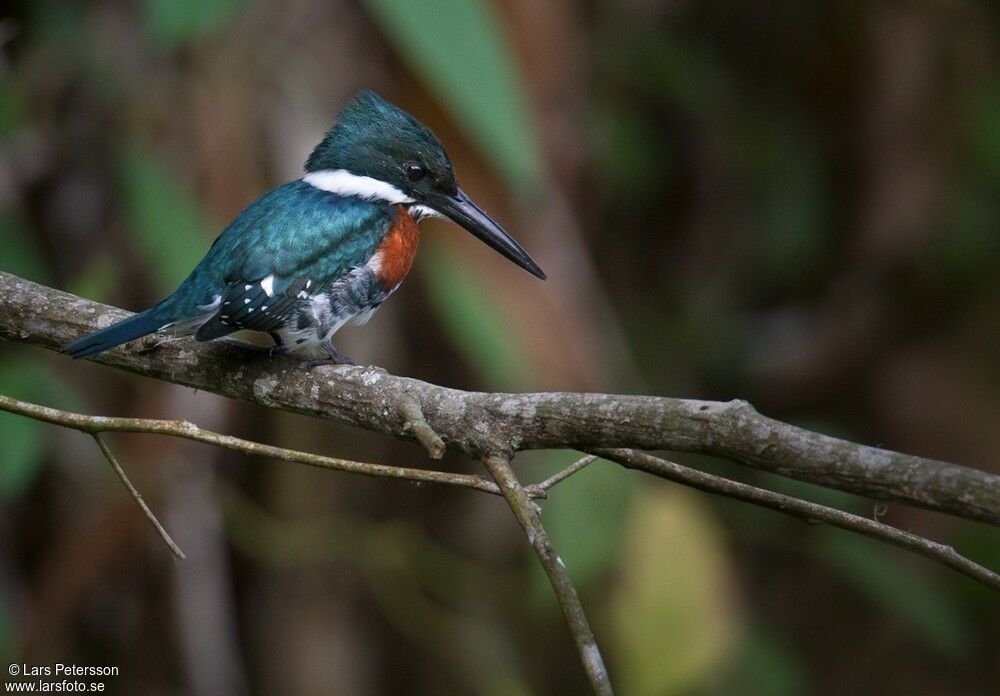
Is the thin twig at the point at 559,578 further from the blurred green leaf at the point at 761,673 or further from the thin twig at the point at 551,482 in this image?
the blurred green leaf at the point at 761,673

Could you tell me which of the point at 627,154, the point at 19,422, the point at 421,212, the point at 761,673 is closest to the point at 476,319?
the point at 421,212

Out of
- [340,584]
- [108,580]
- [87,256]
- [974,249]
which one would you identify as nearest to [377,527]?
[340,584]

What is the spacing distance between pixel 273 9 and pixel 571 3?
0.91 metres

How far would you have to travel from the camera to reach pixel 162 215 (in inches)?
116

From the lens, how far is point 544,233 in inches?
130

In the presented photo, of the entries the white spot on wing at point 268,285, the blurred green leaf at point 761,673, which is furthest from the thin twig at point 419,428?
the blurred green leaf at point 761,673

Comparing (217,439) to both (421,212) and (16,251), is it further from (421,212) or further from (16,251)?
(16,251)

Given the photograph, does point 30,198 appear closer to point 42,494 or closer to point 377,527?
point 42,494

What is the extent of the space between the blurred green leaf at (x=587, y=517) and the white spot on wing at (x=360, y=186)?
0.75 metres

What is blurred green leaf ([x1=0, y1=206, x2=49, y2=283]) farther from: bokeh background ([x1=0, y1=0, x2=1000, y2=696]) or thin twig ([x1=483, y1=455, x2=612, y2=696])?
thin twig ([x1=483, y1=455, x2=612, y2=696])

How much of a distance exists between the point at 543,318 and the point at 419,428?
1.56m

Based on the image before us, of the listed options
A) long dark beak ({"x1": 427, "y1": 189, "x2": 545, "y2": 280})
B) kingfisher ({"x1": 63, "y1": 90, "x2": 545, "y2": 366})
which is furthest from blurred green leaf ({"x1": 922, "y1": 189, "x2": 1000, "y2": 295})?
kingfisher ({"x1": 63, "y1": 90, "x2": 545, "y2": 366})

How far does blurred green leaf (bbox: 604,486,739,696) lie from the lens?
273cm

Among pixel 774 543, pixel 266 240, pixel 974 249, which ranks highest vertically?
A: pixel 974 249
